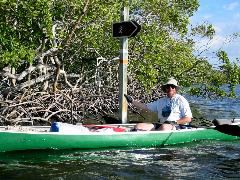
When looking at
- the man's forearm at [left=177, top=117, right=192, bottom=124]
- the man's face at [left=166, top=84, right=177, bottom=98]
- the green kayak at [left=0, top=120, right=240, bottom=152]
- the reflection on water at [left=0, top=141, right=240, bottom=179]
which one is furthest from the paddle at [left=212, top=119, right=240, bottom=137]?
the man's face at [left=166, top=84, right=177, bottom=98]

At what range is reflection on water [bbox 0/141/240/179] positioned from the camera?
7.12 metres

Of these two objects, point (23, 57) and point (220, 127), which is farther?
point (23, 57)

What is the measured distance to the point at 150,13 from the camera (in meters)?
15.1

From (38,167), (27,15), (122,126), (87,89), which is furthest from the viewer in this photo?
(87,89)

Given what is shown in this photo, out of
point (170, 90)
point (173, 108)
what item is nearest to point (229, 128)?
point (173, 108)

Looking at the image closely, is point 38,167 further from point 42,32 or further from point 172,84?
point 42,32

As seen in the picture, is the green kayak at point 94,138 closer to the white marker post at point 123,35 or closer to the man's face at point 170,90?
the white marker post at point 123,35

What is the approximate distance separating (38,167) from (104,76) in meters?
8.10

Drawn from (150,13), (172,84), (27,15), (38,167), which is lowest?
(38,167)

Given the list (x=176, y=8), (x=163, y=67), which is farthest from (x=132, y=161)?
(x=176, y=8)

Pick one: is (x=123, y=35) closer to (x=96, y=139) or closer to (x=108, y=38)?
(x=96, y=139)

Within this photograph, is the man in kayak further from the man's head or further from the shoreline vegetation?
the shoreline vegetation

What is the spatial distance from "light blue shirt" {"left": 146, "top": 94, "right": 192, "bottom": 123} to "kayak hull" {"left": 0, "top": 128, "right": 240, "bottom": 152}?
306 millimetres

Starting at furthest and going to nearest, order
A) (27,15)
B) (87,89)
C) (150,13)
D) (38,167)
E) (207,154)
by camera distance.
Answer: (150,13) < (87,89) < (27,15) < (207,154) < (38,167)
